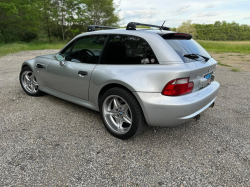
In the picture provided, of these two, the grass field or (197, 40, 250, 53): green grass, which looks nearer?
the grass field

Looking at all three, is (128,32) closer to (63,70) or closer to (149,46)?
(149,46)

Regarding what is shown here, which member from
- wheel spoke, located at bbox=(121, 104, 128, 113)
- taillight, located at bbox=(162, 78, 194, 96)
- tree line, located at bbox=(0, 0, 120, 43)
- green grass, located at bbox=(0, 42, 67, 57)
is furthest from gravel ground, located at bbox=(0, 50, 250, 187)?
tree line, located at bbox=(0, 0, 120, 43)

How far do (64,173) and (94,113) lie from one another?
63.0 inches

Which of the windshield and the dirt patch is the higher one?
the windshield

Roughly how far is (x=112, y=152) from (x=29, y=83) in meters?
3.00

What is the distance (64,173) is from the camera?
1915mm

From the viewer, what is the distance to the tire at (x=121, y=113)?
2.29m

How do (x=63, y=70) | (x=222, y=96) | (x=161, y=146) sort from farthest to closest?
(x=222, y=96) → (x=63, y=70) → (x=161, y=146)

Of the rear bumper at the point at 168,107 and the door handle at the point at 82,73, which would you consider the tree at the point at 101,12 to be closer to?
the door handle at the point at 82,73

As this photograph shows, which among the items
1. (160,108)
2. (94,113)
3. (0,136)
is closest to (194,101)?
(160,108)

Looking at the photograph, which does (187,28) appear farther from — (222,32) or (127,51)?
(127,51)

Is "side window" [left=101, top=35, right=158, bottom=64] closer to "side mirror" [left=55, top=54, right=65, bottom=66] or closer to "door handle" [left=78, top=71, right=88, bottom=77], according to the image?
"door handle" [left=78, top=71, right=88, bottom=77]

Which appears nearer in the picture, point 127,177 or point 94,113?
point 127,177

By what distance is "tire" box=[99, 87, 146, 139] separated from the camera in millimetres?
2288
